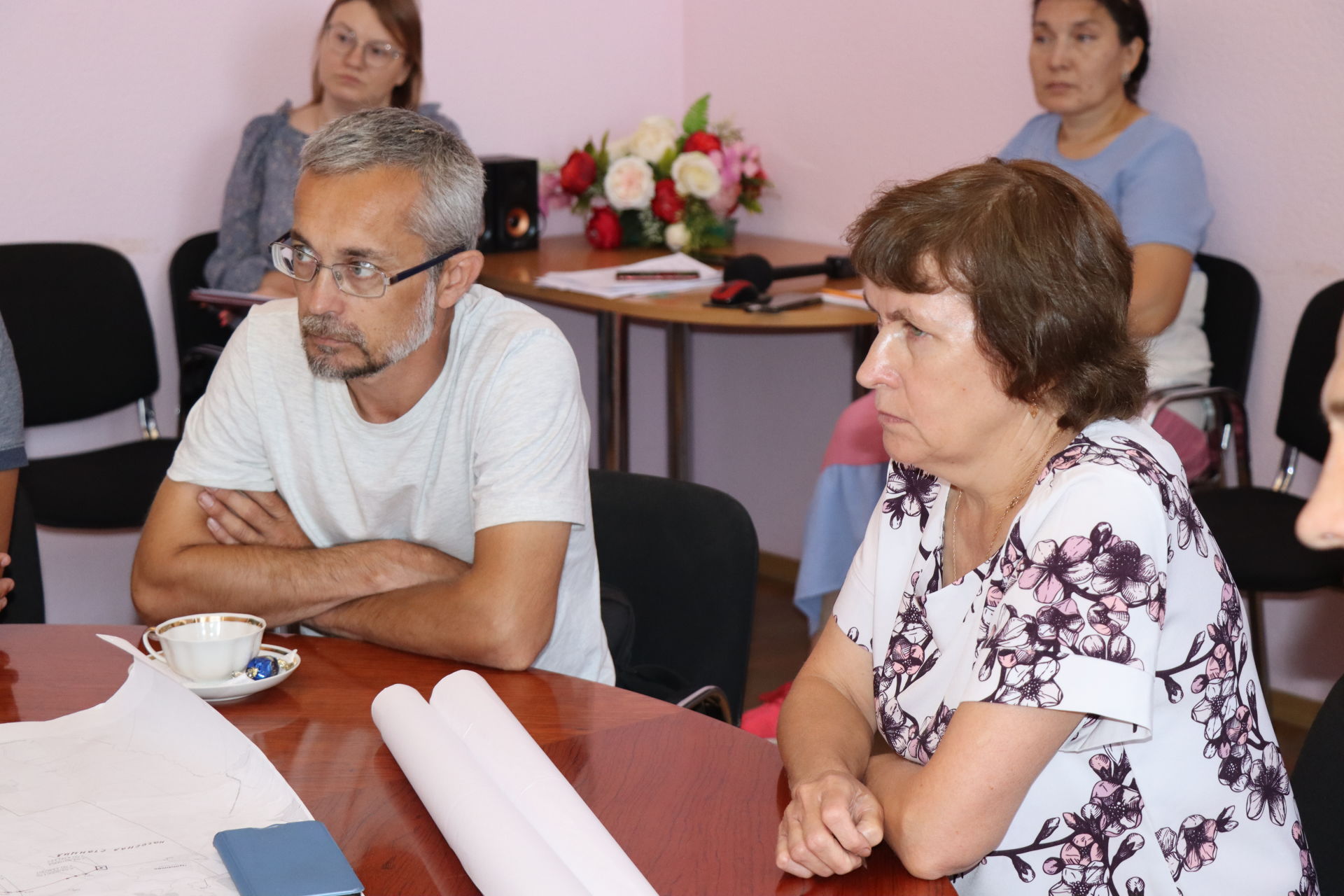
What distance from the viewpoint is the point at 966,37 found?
3.67m

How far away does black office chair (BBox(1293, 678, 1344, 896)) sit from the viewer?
1292 mm

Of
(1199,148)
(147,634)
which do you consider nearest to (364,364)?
(147,634)

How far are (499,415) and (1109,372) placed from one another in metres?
0.79

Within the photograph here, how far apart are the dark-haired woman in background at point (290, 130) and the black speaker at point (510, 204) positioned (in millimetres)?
422

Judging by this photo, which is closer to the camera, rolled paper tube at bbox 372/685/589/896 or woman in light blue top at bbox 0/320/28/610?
rolled paper tube at bbox 372/685/589/896

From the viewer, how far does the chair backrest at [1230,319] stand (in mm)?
3137

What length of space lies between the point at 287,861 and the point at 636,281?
2.56 m

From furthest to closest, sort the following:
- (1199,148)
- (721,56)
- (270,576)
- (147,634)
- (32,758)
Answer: (721,56) → (1199,148) → (270,576) → (147,634) → (32,758)

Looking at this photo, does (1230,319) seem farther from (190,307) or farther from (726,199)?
(190,307)

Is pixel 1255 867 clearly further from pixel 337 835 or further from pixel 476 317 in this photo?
pixel 476 317

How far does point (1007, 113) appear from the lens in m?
3.62

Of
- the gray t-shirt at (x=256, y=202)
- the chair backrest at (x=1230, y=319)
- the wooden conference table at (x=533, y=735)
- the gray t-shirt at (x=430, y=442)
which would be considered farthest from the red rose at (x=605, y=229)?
the wooden conference table at (x=533, y=735)

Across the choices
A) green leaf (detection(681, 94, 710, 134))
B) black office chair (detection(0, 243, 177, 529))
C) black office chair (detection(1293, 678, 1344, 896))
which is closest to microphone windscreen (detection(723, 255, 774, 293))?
green leaf (detection(681, 94, 710, 134))

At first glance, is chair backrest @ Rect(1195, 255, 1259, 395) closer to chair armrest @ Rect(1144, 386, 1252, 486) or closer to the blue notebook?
chair armrest @ Rect(1144, 386, 1252, 486)
